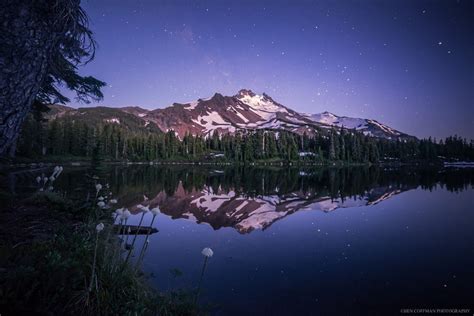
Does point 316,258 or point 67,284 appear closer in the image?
point 67,284

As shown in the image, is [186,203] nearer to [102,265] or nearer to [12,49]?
[102,265]

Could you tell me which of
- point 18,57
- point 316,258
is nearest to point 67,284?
point 18,57

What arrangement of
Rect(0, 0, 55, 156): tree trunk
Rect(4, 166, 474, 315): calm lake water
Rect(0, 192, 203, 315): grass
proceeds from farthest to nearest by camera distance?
Rect(4, 166, 474, 315): calm lake water, Rect(0, 0, 55, 156): tree trunk, Rect(0, 192, 203, 315): grass

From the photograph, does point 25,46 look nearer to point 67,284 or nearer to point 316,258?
point 67,284

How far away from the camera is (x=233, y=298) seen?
22.5ft

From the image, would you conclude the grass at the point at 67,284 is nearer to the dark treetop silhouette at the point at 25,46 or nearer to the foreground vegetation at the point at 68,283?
the foreground vegetation at the point at 68,283

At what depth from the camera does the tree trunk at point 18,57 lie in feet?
12.4

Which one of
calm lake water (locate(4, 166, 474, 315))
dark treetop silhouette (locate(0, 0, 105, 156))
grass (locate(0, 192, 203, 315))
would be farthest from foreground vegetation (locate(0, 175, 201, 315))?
dark treetop silhouette (locate(0, 0, 105, 156))

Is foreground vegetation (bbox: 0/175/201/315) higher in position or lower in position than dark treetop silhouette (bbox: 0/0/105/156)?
lower

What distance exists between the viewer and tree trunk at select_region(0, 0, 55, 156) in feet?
12.4

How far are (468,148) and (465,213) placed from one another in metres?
211

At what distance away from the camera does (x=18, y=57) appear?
12.7ft

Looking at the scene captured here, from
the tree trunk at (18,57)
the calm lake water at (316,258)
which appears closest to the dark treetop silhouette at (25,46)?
the tree trunk at (18,57)

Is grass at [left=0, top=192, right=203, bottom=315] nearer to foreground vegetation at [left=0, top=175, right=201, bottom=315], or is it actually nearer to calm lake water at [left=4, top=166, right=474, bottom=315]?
foreground vegetation at [left=0, top=175, right=201, bottom=315]
